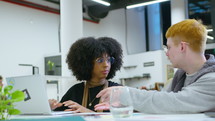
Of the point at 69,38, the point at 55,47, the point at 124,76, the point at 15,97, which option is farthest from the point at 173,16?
the point at 15,97

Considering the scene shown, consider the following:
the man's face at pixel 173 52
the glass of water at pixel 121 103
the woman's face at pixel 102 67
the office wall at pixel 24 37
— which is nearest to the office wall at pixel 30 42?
the office wall at pixel 24 37

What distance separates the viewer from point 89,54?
264 cm

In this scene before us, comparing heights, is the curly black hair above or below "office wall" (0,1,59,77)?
below

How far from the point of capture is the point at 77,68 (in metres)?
2.76

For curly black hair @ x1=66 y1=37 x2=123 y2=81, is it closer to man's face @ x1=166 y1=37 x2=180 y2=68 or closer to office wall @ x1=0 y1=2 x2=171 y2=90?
man's face @ x1=166 y1=37 x2=180 y2=68

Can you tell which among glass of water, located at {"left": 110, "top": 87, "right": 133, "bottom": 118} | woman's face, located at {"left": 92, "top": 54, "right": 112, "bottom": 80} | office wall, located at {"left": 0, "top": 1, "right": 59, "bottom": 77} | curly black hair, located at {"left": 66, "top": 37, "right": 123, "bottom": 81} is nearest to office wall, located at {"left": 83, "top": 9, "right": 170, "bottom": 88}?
office wall, located at {"left": 0, "top": 1, "right": 59, "bottom": 77}

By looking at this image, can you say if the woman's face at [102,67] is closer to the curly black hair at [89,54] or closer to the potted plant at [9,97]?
the curly black hair at [89,54]

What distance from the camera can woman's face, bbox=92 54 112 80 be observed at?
240 cm

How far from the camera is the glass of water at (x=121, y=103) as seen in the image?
106cm

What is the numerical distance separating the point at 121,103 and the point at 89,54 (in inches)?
63.5

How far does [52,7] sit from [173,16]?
387 centimetres

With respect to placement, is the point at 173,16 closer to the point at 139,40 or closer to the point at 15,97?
the point at 139,40

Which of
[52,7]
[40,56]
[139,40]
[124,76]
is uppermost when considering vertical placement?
[52,7]

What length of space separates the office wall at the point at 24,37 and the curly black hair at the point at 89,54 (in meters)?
4.80
